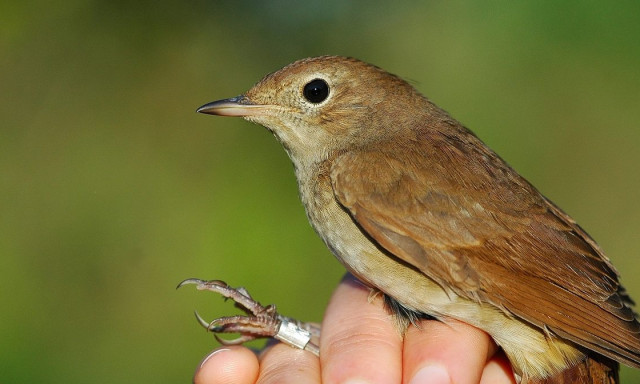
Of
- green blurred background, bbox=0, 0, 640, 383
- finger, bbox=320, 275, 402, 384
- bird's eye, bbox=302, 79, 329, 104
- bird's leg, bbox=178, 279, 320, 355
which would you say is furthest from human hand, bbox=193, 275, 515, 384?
green blurred background, bbox=0, 0, 640, 383

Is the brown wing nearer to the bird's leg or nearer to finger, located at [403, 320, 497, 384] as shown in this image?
finger, located at [403, 320, 497, 384]

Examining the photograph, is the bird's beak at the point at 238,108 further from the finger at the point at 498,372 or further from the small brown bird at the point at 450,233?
the finger at the point at 498,372

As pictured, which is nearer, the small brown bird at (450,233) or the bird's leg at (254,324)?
the small brown bird at (450,233)

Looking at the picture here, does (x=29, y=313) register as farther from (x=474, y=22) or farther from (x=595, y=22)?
(x=595, y=22)

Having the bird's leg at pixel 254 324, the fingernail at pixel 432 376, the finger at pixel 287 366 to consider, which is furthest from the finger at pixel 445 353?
the bird's leg at pixel 254 324

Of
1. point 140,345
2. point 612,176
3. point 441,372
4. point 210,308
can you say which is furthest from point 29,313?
point 612,176
